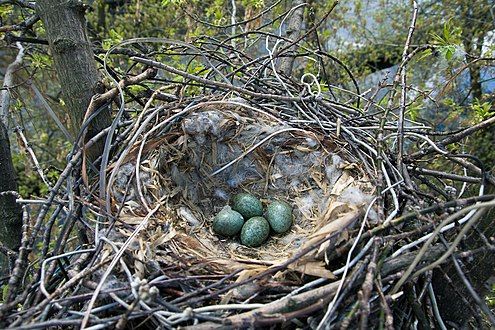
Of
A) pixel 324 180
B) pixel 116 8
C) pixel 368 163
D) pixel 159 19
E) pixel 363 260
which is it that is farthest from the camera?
pixel 116 8

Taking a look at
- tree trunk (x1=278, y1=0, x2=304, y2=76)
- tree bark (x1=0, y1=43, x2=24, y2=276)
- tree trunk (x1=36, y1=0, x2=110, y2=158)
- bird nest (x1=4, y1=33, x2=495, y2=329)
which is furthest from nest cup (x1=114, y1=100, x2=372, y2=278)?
tree bark (x1=0, y1=43, x2=24, y2=276)

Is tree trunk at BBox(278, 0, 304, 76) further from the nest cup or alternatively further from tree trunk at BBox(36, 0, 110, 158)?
tree trunk at BBox(36, 0, 110, 158)

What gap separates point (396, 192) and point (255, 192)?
2.32 ft

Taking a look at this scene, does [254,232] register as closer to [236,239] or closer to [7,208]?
[236,239]

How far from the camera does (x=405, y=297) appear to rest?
1.07m

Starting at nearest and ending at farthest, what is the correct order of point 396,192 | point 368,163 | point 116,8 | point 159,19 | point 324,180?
point 396,192, point 368,163, point 324,180, point 159,19, point 116,8

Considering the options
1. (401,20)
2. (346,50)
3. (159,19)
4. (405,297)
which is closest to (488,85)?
(401,20)

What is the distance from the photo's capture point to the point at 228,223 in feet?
5.48

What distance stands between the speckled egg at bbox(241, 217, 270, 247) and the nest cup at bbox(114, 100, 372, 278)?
3 centimetres

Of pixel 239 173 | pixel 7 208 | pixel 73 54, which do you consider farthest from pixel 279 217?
pixel 7 208

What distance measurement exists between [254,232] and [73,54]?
0.84 metres

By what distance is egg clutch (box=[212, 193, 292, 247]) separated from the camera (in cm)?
167

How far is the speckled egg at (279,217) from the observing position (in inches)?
66.3

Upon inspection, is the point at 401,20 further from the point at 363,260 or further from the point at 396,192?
the point at 363,260
